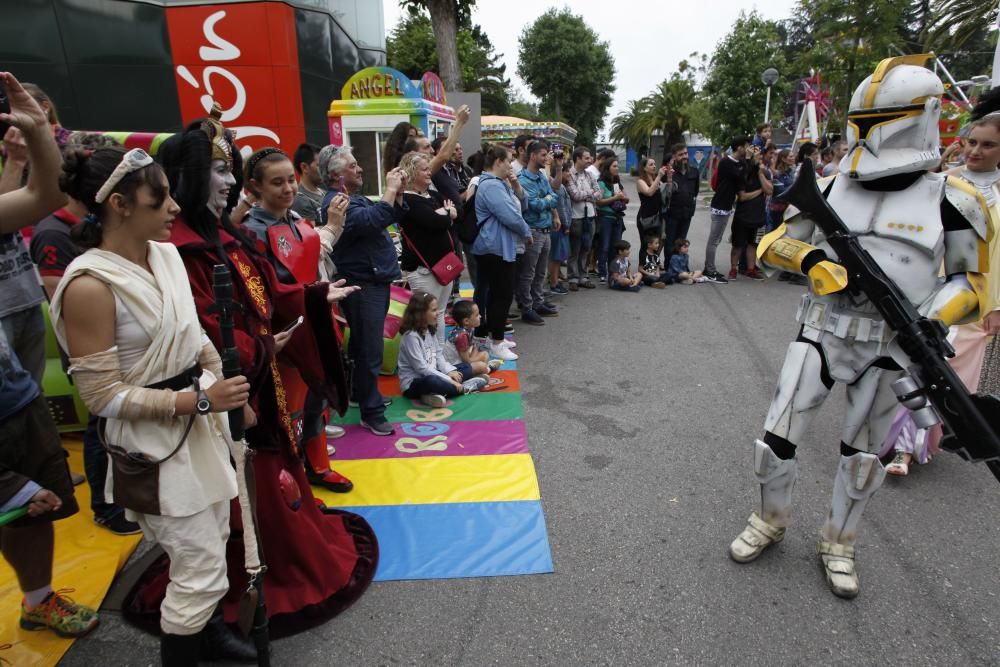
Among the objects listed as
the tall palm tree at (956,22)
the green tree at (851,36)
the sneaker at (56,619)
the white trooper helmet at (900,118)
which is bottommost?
the sneaker at (56,619)

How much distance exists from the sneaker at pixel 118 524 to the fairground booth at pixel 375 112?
654cm

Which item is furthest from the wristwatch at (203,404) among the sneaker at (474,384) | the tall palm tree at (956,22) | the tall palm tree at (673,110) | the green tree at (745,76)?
the tall palm tree at (673,110)

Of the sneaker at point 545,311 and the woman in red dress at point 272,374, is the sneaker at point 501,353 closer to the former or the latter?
the sneaker at point 545,311

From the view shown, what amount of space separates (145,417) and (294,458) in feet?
2.93

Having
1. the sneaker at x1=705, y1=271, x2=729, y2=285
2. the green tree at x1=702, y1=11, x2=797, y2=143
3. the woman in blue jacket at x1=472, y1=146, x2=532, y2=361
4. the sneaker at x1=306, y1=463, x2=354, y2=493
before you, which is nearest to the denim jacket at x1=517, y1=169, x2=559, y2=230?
the woman in blue jacket at x1=472, y1=146, x2=532, y2=361

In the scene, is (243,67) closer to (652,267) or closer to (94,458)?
(652,267)

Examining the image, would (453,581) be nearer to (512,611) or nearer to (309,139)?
(512,611)

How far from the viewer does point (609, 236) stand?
8.58 meters

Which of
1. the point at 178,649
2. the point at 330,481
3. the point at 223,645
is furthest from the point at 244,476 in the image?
the point at 330,481

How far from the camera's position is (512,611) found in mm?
2551

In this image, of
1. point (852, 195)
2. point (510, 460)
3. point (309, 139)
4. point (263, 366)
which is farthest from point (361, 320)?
point (309, 139)

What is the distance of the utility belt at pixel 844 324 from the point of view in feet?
8.02

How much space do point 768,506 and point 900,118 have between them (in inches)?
68.8

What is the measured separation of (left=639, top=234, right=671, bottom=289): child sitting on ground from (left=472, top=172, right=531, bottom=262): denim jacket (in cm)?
374
